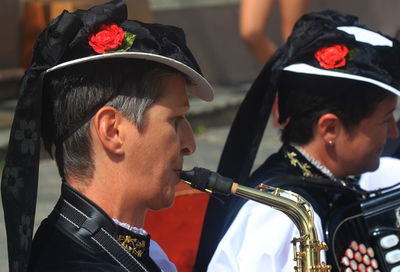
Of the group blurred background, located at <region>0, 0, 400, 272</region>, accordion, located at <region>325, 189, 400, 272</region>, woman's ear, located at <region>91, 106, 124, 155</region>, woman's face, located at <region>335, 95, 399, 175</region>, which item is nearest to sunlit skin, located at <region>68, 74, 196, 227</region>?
woman's ear, located at <region>91, 106, 124, 155</region>

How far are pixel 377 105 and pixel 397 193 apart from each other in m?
0.34

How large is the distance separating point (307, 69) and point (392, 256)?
661mm

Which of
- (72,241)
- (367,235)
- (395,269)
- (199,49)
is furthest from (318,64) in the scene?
(199,49)

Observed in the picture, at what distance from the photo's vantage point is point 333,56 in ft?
9.89

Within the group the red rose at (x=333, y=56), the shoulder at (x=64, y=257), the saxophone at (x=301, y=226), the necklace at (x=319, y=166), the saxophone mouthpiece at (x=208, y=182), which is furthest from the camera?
the necklace at (x=319, y=166)

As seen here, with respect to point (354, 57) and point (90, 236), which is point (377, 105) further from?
point (90, 236)

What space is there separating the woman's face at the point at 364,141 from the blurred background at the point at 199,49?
2840 millimetres

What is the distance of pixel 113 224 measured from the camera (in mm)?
2117

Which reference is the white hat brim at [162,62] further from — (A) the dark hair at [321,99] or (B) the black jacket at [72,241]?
(A) the dark hair at [321,99]

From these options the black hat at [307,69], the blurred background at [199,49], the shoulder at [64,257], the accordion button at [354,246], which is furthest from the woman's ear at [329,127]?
the blurred background at [199,49]

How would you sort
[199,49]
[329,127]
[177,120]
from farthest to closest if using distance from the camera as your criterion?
[199,49], [329,127], [177,120]

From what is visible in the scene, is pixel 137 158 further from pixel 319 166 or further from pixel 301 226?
pixel 319 166

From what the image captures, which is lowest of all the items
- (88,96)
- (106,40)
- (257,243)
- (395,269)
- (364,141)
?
(395,269)

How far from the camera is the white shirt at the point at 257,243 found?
9.17ft
